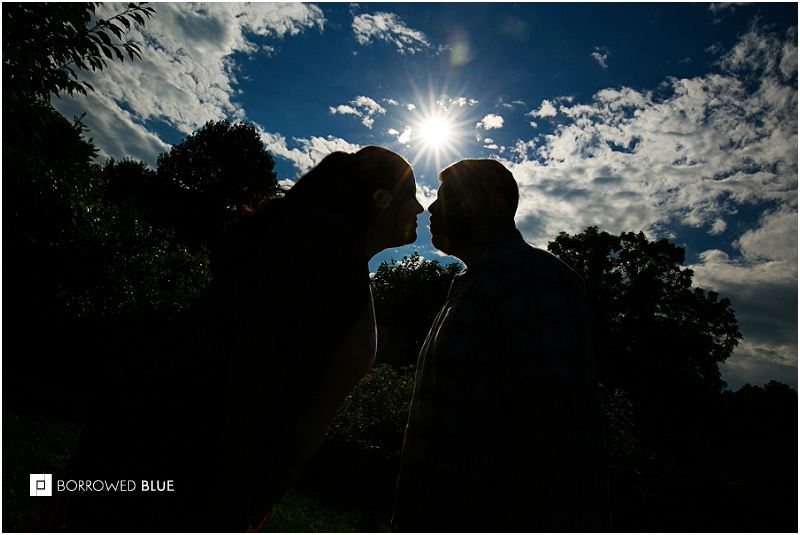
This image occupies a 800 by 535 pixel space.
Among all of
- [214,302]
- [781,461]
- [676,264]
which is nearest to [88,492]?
[214,302]

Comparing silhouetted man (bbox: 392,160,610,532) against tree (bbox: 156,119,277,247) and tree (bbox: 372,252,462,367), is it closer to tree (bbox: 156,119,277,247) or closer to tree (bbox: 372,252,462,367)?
tree (bbox: 372,252,462,367)

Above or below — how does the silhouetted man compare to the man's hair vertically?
below

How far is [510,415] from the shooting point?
1.67 meters

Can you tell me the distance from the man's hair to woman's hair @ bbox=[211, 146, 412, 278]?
60cm

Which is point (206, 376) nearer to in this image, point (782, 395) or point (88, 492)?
point (88, 492)

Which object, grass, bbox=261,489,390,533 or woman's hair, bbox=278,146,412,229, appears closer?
woman's hair, bbox=278,146,412,229

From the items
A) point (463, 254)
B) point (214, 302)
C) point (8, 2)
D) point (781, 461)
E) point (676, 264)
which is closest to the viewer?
point (214, 302)

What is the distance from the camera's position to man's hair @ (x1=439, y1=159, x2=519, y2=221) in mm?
2316

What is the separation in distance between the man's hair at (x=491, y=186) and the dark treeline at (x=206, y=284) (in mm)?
1265

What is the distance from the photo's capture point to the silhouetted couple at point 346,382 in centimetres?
121

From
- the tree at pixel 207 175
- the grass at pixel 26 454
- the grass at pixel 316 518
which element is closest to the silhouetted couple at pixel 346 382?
the grass at pixel 26 454

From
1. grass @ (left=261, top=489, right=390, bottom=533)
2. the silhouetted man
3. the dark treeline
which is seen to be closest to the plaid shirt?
the silhouetted man

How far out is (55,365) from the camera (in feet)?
30.9

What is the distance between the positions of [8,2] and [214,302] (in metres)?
5.87
